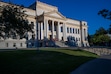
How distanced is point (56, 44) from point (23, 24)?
120 ft

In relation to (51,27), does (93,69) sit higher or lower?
lower

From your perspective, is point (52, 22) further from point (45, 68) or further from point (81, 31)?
point (45, 68)

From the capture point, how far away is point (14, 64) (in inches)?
610

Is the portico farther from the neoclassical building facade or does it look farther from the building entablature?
A: the building entablature

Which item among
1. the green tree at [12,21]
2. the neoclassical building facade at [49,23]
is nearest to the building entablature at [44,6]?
the neoclassical building facade at [49,23]

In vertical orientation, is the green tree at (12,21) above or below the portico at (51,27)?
below

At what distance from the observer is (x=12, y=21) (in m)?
14.4

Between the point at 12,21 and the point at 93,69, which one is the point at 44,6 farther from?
the point at 93,69

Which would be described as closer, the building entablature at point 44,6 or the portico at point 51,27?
the portico at point 51,27

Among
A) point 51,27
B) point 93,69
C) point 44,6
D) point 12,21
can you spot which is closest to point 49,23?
point 51,27

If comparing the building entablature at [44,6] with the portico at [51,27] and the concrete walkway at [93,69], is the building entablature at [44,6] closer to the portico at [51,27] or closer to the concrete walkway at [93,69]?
the portico at [51,27]

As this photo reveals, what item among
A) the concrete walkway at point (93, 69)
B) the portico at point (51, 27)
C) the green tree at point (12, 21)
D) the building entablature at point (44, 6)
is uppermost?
the building entablature at point (44, 6)

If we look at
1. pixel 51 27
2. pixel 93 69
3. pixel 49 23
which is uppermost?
pixel 49 23

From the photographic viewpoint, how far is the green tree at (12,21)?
14.2 meters
